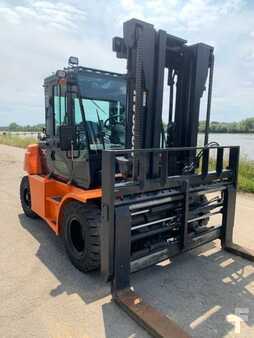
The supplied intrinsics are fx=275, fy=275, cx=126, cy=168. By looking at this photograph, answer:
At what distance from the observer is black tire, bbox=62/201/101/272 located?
3.14 meters

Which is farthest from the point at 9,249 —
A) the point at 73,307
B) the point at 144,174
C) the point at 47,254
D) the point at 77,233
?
the point at 144,174

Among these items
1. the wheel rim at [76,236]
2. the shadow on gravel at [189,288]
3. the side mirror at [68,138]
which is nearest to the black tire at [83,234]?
the wheel rim at [76,236]

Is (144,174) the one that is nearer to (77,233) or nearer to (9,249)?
(77,233)

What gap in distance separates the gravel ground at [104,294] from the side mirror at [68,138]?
1.52 metres

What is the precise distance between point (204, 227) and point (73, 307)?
1961 millimetres

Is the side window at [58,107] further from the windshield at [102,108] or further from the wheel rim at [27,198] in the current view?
the wheel rim at [27,198]

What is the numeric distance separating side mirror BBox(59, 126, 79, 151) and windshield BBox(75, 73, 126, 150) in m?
0.19

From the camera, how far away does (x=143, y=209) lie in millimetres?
2979

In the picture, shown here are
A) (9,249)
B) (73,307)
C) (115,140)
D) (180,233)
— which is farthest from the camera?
(9,249)

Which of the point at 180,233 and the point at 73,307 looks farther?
A: the point at 180,233

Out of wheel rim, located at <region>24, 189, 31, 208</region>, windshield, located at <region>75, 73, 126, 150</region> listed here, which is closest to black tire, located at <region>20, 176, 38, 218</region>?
wheel rim, located at <region>24, 189, 31, 208</region>

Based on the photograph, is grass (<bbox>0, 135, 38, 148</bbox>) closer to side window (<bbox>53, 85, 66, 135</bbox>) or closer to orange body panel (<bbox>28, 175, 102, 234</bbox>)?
orange body panel (<bbox>28, 175, 102, 234</bbox>)

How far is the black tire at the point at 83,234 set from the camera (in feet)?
10.3

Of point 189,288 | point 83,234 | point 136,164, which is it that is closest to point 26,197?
point 83,234
